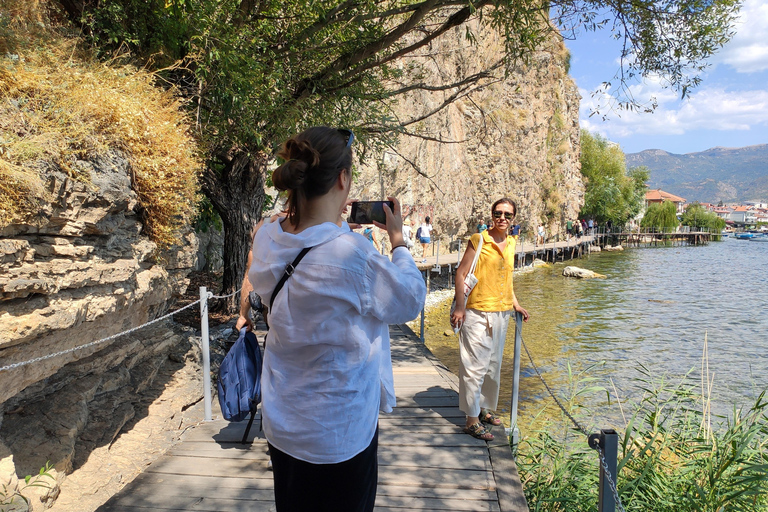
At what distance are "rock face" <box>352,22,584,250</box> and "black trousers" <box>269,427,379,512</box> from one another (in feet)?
54.6

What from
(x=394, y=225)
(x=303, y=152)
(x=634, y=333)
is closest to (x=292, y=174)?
(x=303, y=152)

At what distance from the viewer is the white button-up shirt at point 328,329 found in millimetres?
1503

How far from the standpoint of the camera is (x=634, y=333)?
1442 centimetres

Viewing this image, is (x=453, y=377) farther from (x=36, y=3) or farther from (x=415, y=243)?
(x=415, y=243)

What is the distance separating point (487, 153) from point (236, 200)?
2751cm

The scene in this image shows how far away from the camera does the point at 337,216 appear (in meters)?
1.66

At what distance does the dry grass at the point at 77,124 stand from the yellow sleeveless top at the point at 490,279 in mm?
3119

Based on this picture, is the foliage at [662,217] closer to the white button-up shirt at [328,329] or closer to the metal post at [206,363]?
the metal post at [206,363]

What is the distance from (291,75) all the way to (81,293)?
4.86m

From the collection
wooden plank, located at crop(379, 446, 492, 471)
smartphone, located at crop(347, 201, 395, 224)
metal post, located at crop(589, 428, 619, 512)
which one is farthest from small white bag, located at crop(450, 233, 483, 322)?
smartphone, located at crop(347, 201, 395, 224)

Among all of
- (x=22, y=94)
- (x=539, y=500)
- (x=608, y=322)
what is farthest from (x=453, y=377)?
(x=608, y=322)

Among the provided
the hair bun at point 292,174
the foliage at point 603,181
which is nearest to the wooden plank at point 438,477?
the hair bun at point 292,174

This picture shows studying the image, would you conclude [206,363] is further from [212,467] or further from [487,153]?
[487,153]

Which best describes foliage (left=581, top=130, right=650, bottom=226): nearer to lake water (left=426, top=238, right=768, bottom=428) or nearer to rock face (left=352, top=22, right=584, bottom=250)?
rock face (left=352, top=22, right=584, bottom=250)
